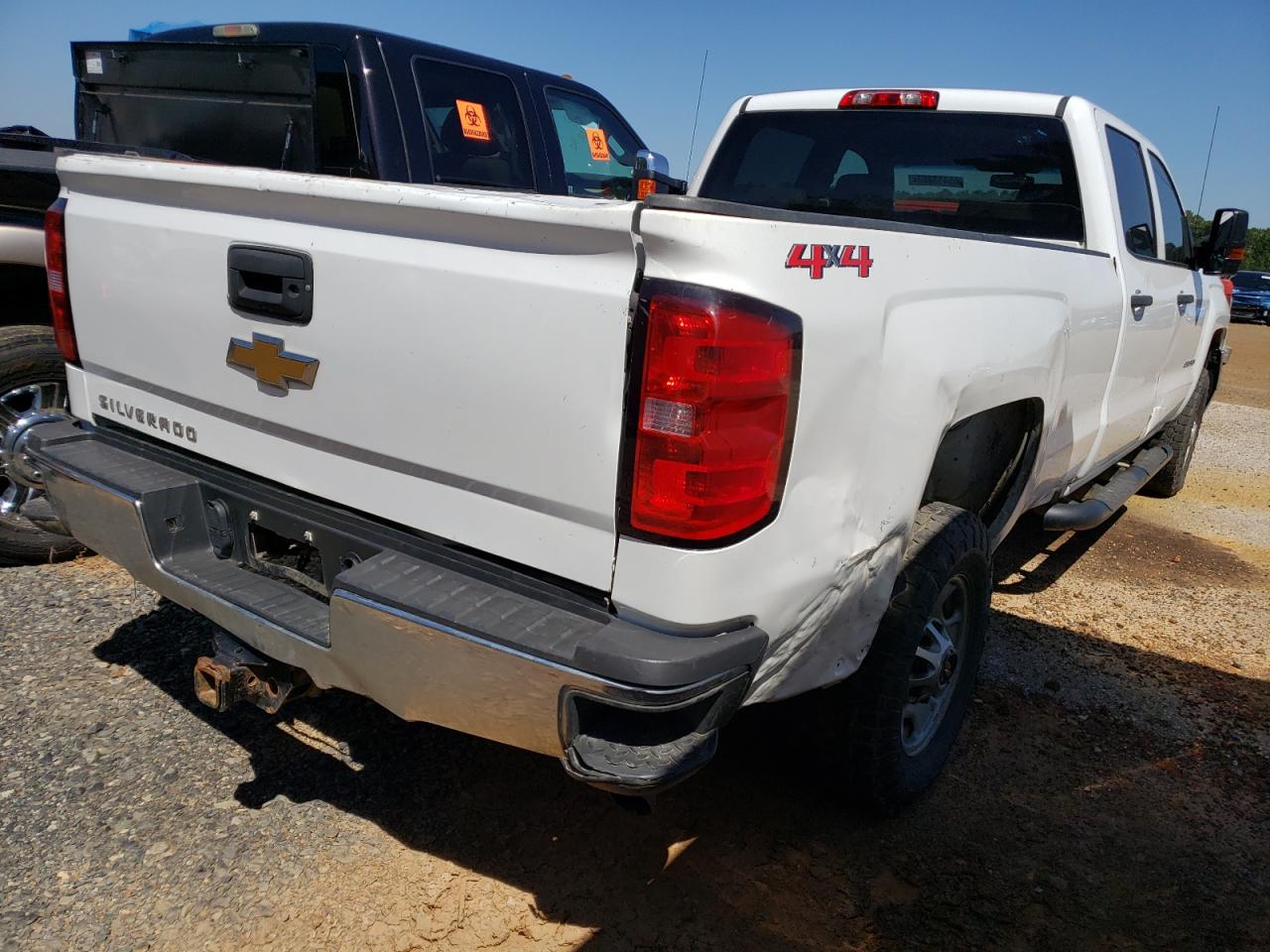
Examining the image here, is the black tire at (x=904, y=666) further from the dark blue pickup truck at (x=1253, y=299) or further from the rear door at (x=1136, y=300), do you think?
the dark blue pickup truck at (x=1253, y=299)

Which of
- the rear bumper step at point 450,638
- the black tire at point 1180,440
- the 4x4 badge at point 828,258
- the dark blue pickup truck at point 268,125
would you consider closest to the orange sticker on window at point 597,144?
the dark blue pickup truck at point 268,125

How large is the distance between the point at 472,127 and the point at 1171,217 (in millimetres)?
3542

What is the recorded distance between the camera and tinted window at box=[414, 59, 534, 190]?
174 inches

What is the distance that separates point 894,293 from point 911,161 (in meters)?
2.24

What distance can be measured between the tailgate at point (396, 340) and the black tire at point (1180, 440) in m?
5.28

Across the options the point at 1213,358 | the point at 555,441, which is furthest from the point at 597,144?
the point at 1213,358

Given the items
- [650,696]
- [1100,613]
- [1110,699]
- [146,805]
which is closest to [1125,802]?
[1110,699]

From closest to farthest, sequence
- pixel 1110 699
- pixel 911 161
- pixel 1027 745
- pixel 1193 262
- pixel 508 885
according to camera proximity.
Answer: pixel 508 885
pixel 1027 745
pixel 1110 699
pixel 911 161
pixel 1193 262

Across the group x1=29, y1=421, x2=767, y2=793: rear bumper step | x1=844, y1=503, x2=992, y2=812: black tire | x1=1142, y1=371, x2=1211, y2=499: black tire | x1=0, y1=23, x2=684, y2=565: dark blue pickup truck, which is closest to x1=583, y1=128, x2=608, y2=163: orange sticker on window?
x1=0, y1=23, x2=684, y2=565: dark blue pickup truck

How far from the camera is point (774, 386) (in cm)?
186

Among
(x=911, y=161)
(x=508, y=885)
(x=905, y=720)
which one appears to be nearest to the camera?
(x=508, y=885)

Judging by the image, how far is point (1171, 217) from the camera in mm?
5094

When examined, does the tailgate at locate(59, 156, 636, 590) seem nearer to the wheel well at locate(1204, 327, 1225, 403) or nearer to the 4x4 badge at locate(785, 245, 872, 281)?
the 4x4 badge at locate(785, 245, 872, 281)

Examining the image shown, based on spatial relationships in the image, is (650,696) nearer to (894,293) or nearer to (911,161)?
(894,293)
